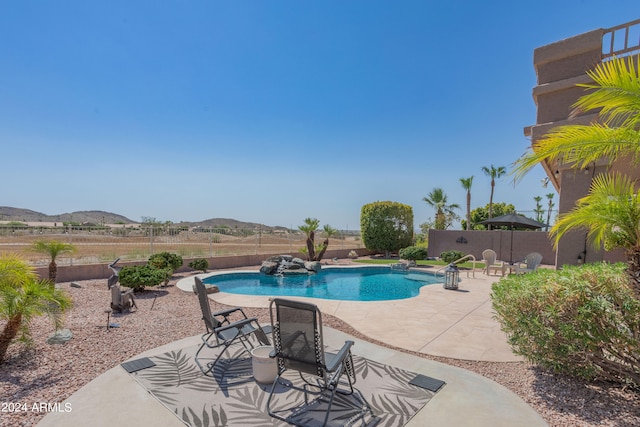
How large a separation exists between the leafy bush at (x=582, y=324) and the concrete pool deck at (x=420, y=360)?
0.69 m

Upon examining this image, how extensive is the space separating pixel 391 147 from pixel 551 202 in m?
37.3

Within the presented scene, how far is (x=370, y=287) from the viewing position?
12.1 m

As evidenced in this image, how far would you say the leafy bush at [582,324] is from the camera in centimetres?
287

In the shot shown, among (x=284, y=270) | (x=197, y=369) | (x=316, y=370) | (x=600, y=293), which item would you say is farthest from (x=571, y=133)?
(x=284, y=270)

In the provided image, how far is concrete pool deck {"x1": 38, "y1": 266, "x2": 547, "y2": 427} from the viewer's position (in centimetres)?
277

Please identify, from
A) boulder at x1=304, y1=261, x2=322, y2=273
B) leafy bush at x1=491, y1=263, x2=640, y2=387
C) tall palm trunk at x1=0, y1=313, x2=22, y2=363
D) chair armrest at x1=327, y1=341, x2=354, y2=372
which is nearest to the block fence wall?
boulder at x1=304, y1=261, x2=322, y2=273

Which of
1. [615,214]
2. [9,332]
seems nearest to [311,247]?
[9,332]

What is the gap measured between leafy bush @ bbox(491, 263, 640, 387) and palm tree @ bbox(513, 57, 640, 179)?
1326 mm

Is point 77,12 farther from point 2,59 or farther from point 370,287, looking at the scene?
point 370,287

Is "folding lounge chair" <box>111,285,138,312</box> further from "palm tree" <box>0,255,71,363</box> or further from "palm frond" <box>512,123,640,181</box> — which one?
"palm frond" <box>512,123,640,181</box>

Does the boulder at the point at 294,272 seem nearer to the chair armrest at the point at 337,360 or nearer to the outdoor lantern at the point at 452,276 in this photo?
the outdoor lantern at the point at 452,276

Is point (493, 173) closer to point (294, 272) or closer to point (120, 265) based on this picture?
point (294, 272)

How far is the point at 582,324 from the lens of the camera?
9.55 ft

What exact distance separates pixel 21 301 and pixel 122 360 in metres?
1.39
